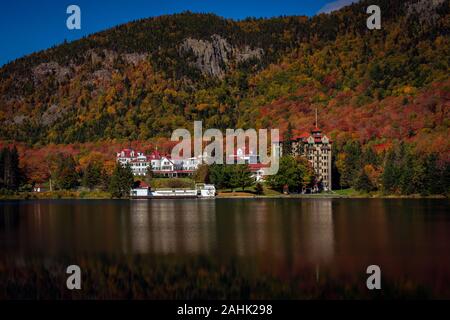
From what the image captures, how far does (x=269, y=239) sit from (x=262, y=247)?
159 inches

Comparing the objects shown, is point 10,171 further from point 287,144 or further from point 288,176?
point 287,144

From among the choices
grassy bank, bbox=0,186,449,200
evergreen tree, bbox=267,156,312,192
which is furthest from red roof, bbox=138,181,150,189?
evergreen tree, bbox=267,156,312,192

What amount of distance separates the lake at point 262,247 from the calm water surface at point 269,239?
0.06 metres

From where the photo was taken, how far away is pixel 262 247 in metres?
38.0

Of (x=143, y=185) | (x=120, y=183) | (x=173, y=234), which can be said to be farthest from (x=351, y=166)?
(x=173, y=234)

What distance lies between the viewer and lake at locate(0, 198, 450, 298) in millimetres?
28828

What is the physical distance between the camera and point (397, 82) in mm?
178000

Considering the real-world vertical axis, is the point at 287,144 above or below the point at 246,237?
above

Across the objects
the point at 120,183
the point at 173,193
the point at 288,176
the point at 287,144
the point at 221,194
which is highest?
the point at 287,144
